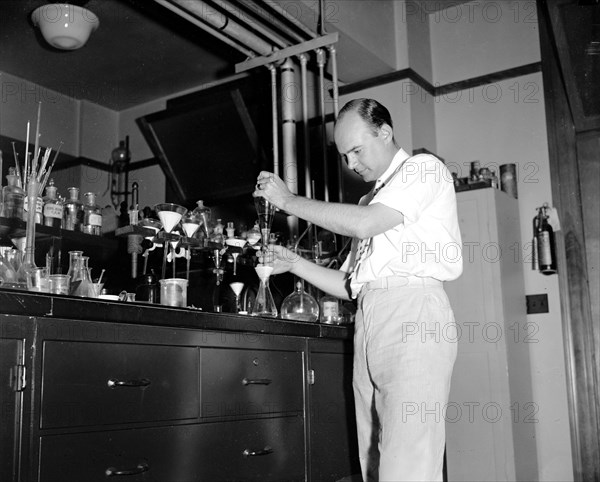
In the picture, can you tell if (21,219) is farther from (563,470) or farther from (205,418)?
(563,470)

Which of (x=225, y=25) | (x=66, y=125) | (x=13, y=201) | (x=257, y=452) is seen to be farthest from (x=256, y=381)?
(x=66, y=125)

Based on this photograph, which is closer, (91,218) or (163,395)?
(163,395)

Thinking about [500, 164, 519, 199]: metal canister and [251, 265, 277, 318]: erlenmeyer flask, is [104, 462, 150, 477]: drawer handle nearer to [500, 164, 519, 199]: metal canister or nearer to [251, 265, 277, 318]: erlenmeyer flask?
[251, 265, 277, 318]: erlenmeyer flask

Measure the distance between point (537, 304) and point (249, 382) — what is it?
238 cm

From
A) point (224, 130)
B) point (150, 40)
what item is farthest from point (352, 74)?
point (150, 40)

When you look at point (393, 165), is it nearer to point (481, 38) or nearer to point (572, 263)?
point (572, 263)

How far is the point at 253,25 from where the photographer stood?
3.65m

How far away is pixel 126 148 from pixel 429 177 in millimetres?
4032

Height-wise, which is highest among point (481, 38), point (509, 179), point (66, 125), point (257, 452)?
point (481, 38)

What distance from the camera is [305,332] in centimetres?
255

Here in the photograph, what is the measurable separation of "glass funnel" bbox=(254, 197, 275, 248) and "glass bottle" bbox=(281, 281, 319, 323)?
0.95 feet

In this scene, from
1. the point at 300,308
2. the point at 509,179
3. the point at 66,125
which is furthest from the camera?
the point at 66,125

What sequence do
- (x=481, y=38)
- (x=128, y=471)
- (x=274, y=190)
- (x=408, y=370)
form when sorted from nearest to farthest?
1. (x=128, y=471)
2. (x=408, y=370)
3. (x=274, y=190)
4. (x=481, y=38)

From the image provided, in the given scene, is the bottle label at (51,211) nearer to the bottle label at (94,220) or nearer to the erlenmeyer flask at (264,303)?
the bottle label at (94,220)
